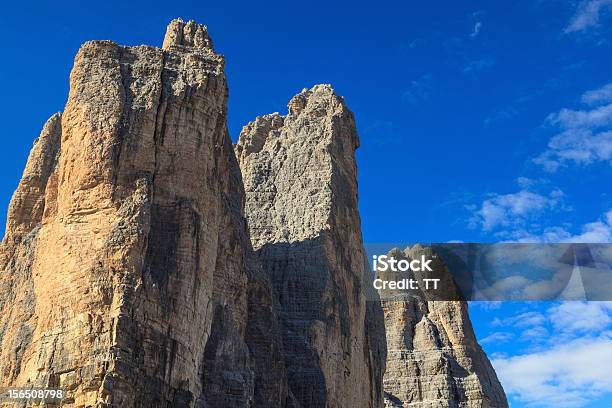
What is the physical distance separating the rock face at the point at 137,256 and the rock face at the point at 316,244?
7.25 metres

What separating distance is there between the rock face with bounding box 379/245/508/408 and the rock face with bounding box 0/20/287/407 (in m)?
43.2

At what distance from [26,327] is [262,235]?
21702 millimetres

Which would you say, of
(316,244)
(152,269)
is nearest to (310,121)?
(316,244)

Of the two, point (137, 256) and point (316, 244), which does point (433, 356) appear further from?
point (137, 256)

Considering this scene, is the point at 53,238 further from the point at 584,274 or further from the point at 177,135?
the point at 584,274

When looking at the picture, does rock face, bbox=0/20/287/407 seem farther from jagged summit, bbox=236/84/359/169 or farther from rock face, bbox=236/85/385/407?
jagged summit, bbox=236/84/359/169

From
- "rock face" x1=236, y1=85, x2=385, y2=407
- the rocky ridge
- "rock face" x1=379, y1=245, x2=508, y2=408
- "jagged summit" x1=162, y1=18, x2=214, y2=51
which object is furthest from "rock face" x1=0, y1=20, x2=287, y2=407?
"rock face" x1=379, y1=245, x2=508, y2=408

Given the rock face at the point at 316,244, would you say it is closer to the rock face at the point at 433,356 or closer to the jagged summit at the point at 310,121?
the jagged summit at the point at 310,121

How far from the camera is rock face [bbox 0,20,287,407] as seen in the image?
27.3 metres

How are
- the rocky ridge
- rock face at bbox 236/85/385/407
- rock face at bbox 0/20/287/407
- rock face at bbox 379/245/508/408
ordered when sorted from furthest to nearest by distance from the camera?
rock face at bbox 379/245/508/408 < rock face at bbox 236/85/385/407 < the rocky ridge < rock face at bbox 0/20/287/407

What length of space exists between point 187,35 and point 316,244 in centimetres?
1511

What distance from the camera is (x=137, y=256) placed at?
2877 cm

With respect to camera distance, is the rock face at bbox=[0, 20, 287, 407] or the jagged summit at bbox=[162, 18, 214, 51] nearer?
the rock face at bbox=[0, 20, 287, 407]

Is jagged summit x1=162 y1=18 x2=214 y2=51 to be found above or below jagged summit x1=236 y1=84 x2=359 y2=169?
below
